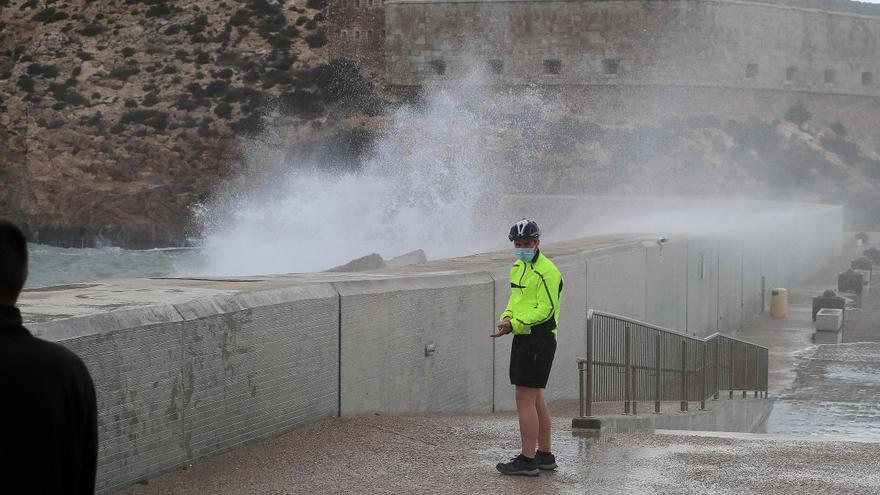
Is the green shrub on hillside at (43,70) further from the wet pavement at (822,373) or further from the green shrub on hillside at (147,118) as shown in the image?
the wet pavement at (822,373)

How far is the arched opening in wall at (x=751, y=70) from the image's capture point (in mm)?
60438

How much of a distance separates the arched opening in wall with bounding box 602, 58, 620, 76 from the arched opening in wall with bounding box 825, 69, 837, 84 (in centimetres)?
1158

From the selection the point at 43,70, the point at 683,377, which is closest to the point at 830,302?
the point at 683,377

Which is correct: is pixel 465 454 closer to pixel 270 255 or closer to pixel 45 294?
pixel 45 294

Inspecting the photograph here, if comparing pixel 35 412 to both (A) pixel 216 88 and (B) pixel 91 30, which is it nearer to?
(A) pixel 216 88

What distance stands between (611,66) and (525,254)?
54.0m

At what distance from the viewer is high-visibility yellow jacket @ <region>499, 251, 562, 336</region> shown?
23.2 ft

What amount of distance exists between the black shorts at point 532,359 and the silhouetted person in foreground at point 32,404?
3991 mm

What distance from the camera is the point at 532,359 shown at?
7.10 m

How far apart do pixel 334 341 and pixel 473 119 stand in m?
51.5

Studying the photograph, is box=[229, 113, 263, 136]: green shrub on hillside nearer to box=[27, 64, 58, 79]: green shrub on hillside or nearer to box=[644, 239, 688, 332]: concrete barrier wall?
box=[27, 64, 58, 79]: green shrub on hillside

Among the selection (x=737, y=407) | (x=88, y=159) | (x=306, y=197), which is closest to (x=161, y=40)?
(x=88, y=159)

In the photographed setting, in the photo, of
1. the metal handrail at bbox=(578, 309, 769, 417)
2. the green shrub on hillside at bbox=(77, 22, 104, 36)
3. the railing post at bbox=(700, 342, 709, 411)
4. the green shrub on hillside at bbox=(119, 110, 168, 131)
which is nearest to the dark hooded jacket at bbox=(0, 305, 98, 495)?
the metal handrail at bbox=(578, 309, 769, 417)

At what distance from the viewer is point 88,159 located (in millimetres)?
59406
